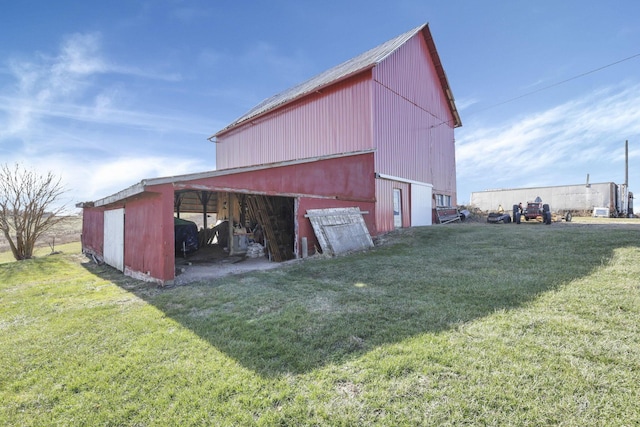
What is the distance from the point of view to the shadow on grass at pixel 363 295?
11.3 ft

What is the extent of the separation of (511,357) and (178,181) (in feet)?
22.2

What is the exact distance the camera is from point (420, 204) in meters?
15.5

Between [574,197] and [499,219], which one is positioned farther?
[574,197]

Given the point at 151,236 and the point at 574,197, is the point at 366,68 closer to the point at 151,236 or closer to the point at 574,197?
the point at 151,236

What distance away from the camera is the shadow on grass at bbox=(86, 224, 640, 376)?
3.43m

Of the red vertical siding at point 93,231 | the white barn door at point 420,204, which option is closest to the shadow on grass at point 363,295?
the red vertical siding at point 93,231

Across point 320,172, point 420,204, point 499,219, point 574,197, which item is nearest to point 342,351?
point 320,172

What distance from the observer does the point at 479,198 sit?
2998 cm

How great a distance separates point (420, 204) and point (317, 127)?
22.5 ft

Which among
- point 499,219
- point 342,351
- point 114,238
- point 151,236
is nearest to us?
point 342,351

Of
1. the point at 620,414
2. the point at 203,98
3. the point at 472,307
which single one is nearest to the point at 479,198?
the point at 203,98

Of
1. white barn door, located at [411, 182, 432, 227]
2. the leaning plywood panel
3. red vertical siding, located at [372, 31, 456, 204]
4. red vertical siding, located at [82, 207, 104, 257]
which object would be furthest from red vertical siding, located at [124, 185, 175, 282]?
white barn door, located at [411, 182, 432, 227]

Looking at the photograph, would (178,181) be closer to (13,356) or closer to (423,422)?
(13,356)

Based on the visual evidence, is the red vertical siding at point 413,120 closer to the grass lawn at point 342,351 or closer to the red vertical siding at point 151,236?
the grass lawn at point 342,351
